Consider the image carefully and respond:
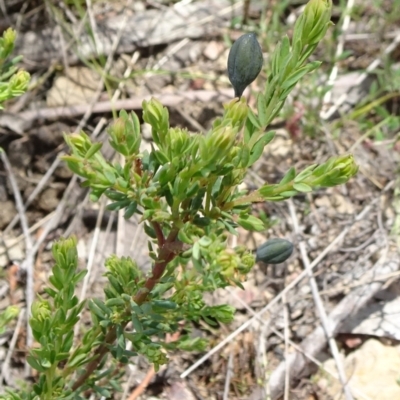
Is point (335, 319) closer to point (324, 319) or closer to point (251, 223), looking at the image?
point (324, 319)

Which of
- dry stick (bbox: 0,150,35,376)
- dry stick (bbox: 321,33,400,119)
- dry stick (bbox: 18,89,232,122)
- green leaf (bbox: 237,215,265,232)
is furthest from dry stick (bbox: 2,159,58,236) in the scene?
green leaf (bbox: 237,215,265,232)

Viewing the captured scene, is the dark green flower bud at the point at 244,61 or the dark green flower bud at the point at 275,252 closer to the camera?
the dark green flower bud at the point at 244,61

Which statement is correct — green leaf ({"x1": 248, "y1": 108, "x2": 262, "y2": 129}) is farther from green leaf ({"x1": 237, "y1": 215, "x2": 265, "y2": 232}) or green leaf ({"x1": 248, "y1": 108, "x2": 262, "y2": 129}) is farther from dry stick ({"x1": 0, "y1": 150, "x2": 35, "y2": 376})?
dry stick ({"x1": 0, "y1": 150, "x2": 35, "y2": 376})

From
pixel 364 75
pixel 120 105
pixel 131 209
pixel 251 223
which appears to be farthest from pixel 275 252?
pixel 364 75

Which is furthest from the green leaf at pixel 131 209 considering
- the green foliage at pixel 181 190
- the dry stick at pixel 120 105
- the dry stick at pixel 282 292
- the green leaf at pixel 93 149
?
the dry stick at pixel 120 105

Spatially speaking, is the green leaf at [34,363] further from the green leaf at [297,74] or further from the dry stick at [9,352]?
the green leaf at [297,74]
